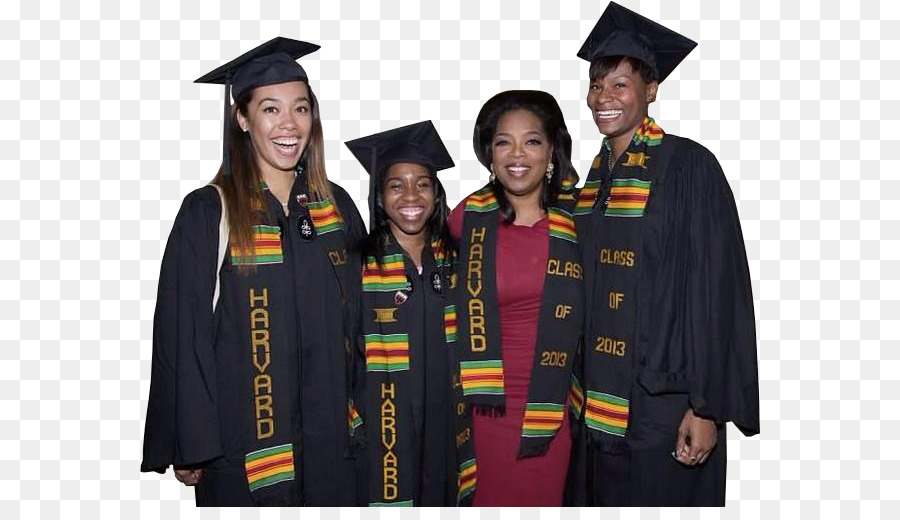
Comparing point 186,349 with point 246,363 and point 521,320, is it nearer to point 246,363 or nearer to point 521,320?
point 246,363

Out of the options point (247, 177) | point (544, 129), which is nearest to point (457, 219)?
point (544, 129)

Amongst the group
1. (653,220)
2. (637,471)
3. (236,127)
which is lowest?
(637,471)

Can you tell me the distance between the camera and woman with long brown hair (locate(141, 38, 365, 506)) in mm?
3490

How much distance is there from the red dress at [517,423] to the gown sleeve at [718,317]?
75 cm

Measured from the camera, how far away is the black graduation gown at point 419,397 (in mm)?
3951

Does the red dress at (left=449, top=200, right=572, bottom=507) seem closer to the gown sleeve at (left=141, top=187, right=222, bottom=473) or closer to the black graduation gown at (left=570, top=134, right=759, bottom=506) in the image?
the black graduation gown at (left=570, top=134, right=759, bottom=506)

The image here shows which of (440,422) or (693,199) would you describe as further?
(440,422)

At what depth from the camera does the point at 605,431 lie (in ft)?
12.4

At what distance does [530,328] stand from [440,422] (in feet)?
2.07

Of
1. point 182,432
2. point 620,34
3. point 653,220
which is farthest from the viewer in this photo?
point 620,34

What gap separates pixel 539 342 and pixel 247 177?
1.56 m

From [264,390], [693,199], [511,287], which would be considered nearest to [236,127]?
[264,390]

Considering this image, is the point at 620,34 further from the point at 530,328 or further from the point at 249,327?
the point at 249,327

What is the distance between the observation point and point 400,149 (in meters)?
4.17
